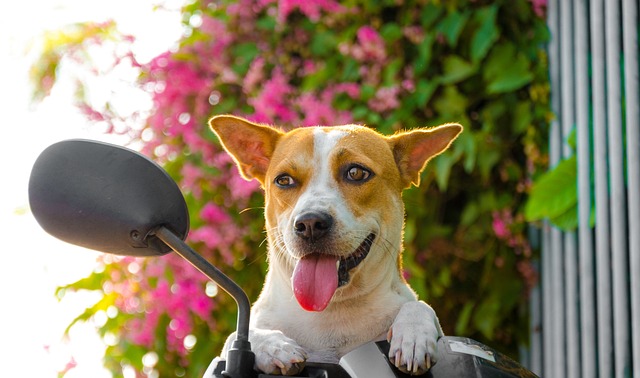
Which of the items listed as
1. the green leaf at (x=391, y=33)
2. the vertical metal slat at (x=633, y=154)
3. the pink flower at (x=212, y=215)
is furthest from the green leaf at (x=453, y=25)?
the pink flower at (x=212, y=215)

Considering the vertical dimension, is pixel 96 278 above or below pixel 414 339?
below

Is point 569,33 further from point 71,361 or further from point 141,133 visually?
point 71,361

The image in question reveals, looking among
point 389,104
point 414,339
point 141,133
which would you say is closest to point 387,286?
point 414,339

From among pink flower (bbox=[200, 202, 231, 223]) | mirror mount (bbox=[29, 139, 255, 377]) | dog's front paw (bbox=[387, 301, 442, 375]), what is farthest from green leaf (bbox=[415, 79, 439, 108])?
mirror mount (bbox=[29, 139, 255, 377])

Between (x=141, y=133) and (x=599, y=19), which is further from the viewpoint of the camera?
(x=141, y=133)

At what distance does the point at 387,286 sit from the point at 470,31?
7.90 feet

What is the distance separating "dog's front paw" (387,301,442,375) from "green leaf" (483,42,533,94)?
2.41 meters

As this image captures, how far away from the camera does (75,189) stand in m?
1.54

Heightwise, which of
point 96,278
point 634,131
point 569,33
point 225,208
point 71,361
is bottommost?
point 71,361

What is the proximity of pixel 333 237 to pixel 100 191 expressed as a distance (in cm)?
63

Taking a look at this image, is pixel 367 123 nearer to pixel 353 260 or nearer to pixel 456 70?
pixel 456 70

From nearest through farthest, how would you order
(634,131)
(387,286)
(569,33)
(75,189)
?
(75,189) < (387,286) < (634,131) < (569,33)

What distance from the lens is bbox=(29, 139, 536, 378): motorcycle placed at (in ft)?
5.03

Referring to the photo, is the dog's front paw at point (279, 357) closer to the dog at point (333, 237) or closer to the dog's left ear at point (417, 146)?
the dog at point (333, 237)
